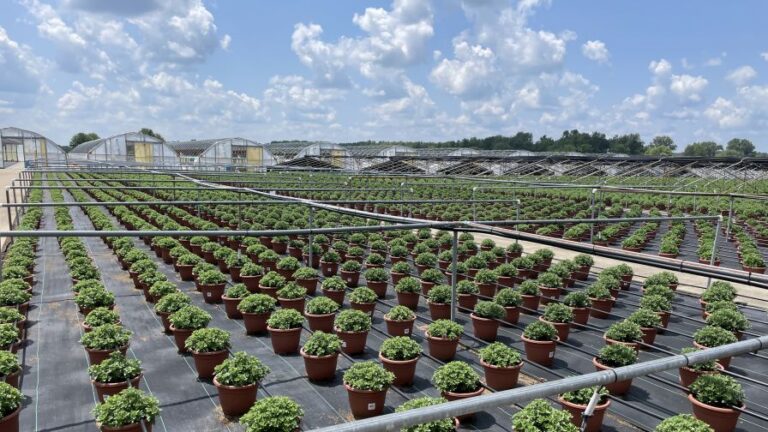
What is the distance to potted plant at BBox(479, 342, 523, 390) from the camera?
6.66 m

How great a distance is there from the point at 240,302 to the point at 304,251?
18.2ft

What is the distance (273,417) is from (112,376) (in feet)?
8.21

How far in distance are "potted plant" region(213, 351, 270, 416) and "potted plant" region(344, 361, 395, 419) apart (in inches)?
43.5

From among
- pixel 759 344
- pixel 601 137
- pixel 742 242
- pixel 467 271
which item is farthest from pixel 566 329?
pixel 601 137

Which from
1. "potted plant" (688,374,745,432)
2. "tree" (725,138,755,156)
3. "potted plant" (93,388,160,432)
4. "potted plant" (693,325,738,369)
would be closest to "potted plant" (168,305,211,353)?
"potted plant" (93,388,160,432)

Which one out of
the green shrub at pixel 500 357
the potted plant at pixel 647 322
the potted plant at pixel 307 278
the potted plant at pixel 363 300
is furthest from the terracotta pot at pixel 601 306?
the potted plant at pixel 307 278

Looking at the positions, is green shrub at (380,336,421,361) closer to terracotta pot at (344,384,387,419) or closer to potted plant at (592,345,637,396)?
terracotta pot at (344,384,387,419)

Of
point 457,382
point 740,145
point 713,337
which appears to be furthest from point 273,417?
point 740,145

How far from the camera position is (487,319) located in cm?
870

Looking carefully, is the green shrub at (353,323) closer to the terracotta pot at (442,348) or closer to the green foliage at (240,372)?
the terracotta pot at (442,348)

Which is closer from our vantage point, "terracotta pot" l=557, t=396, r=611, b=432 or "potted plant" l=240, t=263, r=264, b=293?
"terracotta pot" l=557, t=396, r=611, b=432

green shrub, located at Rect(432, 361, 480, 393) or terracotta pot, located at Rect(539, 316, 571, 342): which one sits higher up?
green shrub, located at Rect(432, 361, 480, 393)

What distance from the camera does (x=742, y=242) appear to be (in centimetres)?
1800

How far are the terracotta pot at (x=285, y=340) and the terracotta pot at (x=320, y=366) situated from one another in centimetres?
92
